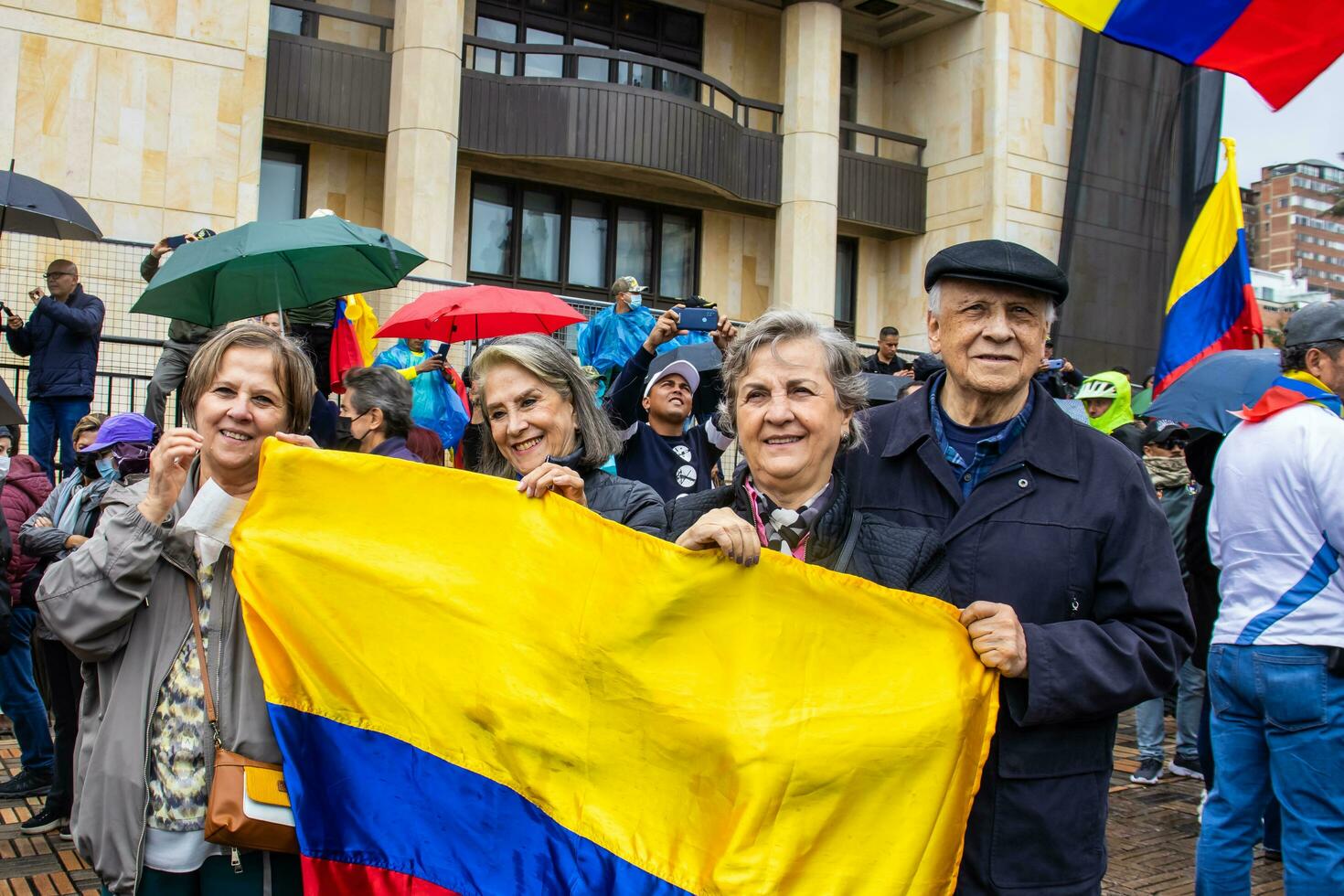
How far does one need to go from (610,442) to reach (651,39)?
63.0 feet

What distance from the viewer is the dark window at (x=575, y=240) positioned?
65.6 feet

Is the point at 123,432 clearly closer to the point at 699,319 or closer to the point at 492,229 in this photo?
the point at 699,319

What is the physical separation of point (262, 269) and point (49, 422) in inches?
205

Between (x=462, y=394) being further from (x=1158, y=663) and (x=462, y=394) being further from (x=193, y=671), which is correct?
(x=1158, y=663)

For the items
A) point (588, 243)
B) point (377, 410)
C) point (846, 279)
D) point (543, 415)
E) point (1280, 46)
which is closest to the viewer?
point (543, 415)

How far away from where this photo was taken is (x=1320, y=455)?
13.2 feet

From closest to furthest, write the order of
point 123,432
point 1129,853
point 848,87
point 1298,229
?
→ point 1129,853 < point 123,432 < point 848,87 < point 1298,229

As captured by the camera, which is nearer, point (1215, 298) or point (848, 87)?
point (1215, 298)

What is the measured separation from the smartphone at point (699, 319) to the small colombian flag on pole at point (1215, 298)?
5103mm

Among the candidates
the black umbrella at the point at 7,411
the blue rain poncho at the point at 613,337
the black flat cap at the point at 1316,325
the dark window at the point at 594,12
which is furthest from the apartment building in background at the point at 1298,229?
the black umbrella at the point at 7,411

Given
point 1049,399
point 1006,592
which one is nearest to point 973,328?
point 1049,399

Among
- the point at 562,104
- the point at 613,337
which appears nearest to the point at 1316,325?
the point at 613,337

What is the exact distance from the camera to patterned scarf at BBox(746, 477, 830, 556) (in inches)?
105

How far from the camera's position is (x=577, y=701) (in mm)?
2727
